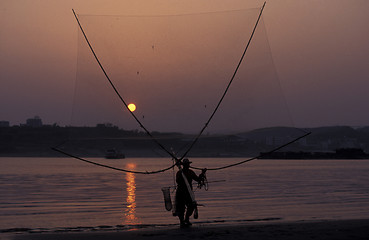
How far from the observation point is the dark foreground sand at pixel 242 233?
57.3 feet

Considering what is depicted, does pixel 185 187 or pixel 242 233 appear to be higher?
pixel 185 187

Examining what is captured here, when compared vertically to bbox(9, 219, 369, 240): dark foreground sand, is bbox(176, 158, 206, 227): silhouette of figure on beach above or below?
above

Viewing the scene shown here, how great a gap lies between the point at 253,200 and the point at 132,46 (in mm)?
22930

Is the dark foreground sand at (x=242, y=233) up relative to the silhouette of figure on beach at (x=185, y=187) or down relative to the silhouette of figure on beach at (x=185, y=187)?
down

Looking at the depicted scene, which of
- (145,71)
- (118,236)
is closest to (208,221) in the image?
(118,236)

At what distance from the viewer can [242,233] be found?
18.3m

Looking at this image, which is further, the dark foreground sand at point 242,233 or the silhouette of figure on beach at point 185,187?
the silhouette of figure on beach at point 185,187

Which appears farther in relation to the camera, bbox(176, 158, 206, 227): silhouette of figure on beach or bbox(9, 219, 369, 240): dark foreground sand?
bbox(176, 158, 206, 227): silhouette of figure on beach

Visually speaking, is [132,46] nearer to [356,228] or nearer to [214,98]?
[214,98]

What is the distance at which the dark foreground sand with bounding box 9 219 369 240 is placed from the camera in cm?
1745

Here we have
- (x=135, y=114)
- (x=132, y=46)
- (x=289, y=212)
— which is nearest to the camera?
(x=132, y=46)

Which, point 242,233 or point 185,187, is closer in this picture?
point 242,233

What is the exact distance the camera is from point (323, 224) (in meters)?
21.3

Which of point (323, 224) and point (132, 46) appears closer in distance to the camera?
point (132, 46)
